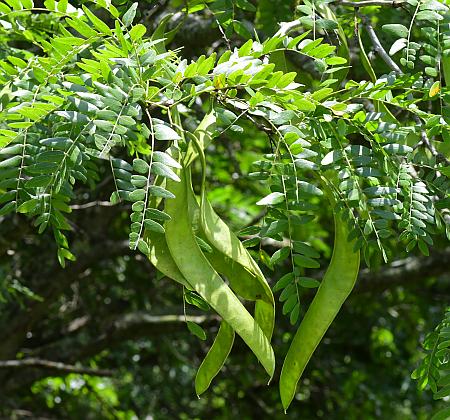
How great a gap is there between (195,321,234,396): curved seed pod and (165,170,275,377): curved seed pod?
0.09 m

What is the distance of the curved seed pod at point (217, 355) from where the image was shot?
4.58ft

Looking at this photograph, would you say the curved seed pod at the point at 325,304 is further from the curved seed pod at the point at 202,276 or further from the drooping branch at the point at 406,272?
the drooping branch at the point at 406,272

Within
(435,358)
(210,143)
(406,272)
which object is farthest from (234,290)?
(406,272)

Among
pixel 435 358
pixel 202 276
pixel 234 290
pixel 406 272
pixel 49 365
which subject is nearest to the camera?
pixel 202 276

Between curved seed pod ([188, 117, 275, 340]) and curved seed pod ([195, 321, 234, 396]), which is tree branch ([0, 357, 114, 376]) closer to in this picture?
curved seed pod ([195, 321, 234, 396])

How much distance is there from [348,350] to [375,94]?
377 cm

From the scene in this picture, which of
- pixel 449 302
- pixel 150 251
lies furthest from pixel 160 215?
pixel 449 302

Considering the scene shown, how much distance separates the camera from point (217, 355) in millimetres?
1418

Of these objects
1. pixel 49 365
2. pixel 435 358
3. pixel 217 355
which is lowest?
pixel 49 365

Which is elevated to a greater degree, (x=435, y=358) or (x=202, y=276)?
(x=202, y=276)

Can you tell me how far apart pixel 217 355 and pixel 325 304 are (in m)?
0.18

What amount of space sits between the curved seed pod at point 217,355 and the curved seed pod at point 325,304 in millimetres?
101

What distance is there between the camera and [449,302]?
4621 millimetres

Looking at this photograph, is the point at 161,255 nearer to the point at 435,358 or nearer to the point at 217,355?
the point at 217,355
